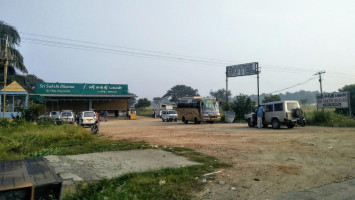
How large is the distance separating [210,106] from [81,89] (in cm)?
2967

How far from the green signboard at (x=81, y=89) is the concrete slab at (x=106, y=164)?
4387 centimetres

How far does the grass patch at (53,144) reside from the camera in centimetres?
948

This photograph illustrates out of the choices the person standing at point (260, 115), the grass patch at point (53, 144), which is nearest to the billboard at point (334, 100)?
the person standing at point (260, 115)

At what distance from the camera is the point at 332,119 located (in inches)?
907

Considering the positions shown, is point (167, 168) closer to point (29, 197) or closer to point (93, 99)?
point (29, 197)

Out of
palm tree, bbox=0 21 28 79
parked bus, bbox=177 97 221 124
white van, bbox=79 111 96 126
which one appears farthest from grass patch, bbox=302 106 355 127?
palm tree, bbox=0 21 28 79

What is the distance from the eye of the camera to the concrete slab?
569 centimetres

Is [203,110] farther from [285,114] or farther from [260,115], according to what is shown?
[285,114]

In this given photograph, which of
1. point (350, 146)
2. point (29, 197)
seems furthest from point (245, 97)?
point (29, 197)

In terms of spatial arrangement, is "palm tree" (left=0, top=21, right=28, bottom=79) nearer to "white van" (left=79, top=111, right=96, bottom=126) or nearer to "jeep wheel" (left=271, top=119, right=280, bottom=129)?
"white van" (left=79, top=111, right=96, bottom=126)

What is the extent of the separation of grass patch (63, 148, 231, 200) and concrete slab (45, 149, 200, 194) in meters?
0.29

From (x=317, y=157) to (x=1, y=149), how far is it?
10.2m

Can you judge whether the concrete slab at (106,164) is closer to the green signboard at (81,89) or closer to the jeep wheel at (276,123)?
the jeep wheel at (276,123)

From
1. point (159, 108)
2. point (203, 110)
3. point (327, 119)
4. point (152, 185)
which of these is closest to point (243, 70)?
point (203, 110)
